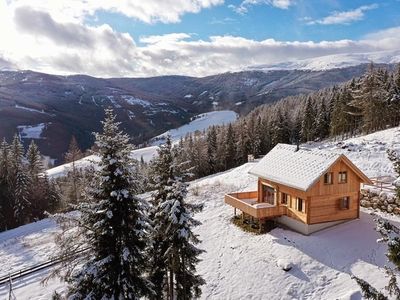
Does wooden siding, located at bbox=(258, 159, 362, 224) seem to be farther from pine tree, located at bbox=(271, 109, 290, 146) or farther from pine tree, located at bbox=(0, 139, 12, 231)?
pine tree, located at bbox=(271, 109, 290, 146)

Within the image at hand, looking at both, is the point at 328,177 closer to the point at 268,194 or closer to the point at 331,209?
the point at 331,209

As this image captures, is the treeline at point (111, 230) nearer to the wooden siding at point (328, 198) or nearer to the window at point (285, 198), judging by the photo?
the wooden siding at point (328, 198)

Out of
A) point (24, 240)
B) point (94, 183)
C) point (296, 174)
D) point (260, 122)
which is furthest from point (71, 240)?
point (260, 122)

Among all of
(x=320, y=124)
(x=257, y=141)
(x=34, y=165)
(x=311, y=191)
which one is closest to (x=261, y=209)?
(x=311, y=191)

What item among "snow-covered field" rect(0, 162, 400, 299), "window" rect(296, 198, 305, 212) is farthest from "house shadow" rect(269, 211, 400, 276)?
"window" rect(296, 198, 305, 212)

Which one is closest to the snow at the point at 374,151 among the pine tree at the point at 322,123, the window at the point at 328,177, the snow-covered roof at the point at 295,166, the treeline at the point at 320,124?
the snow-covered roof at the point at 295,166

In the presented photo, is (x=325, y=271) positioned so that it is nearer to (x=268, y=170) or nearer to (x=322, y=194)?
(x=322, y=194)
